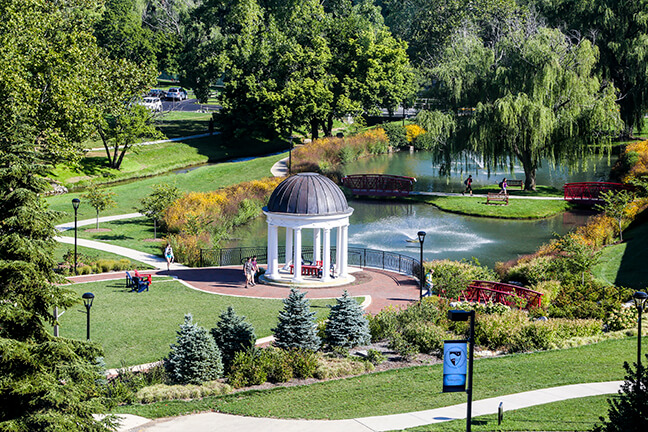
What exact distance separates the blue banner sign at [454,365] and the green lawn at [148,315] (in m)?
11.6

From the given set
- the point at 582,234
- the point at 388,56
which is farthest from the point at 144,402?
the point at 388,56

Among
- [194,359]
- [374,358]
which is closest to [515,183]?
[374,358]

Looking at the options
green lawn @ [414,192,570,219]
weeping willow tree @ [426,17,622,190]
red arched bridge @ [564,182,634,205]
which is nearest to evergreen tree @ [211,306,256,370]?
green lawn @ [414,192,570,219]

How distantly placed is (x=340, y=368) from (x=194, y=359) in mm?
4551

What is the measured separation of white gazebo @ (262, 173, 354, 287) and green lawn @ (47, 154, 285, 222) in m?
Result: 17.5

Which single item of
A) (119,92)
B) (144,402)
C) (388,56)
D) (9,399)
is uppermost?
(388,56)

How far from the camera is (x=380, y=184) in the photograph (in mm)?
64375

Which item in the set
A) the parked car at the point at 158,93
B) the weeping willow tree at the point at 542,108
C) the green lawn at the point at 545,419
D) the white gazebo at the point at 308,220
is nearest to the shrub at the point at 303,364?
the green lawn at the point at 545,419

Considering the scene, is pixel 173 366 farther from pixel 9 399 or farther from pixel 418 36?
pixel 418 36

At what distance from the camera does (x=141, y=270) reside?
39.8 meters

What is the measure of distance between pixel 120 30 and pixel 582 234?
65337mm

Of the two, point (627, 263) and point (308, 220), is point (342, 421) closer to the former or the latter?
point (308, 220)

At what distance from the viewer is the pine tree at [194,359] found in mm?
23781

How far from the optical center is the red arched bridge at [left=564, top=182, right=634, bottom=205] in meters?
58.1
